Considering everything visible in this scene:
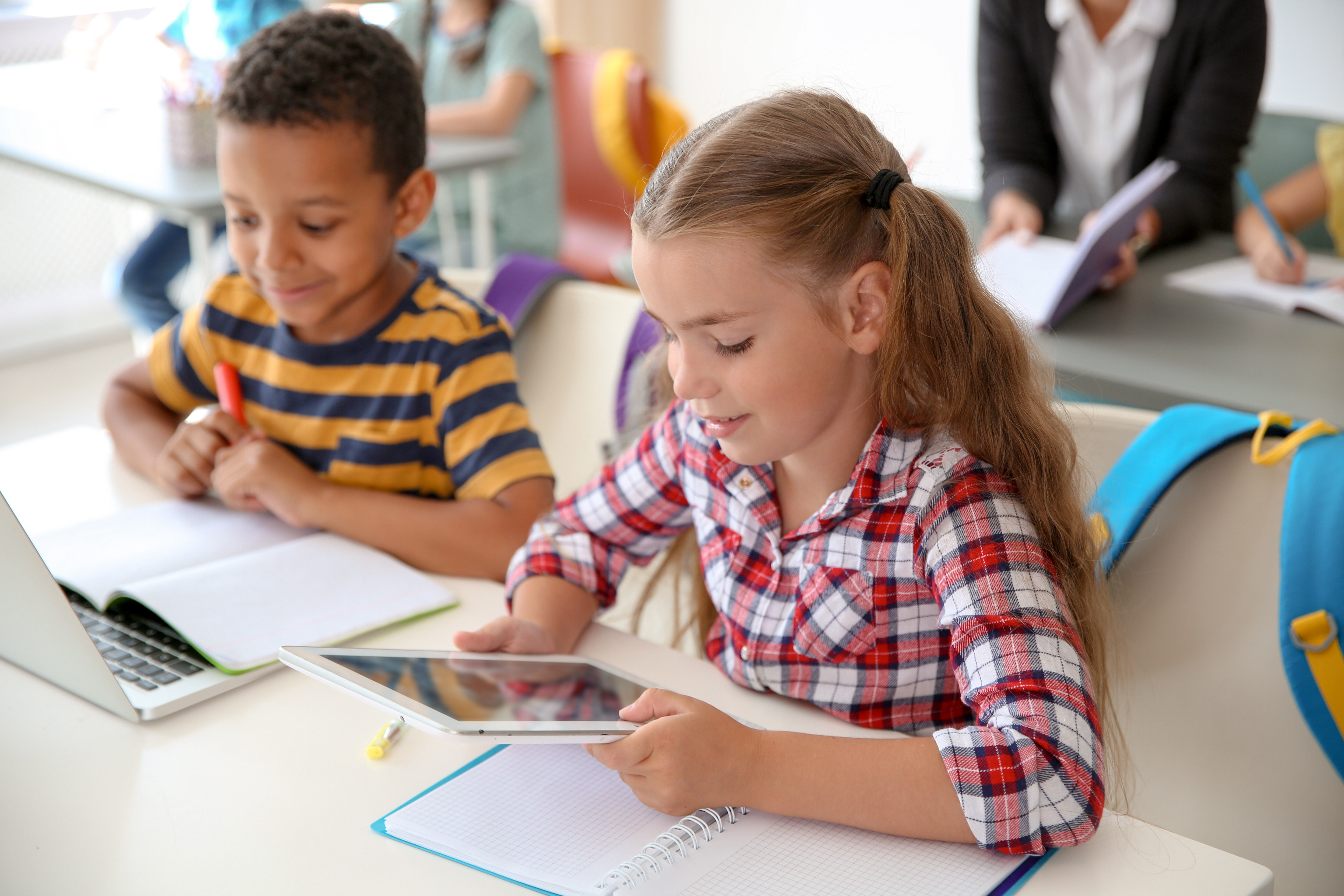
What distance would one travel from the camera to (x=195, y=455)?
117 centimetres

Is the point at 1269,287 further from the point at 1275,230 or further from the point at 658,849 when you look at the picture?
the point at 658,849

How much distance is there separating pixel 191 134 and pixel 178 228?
638 millimetres

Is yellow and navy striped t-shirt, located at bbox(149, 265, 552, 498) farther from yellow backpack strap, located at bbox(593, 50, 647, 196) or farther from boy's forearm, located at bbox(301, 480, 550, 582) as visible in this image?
yellow backpack strap, located at bbox(593, 50, 647, 196)

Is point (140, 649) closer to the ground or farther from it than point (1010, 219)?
closer to the ground

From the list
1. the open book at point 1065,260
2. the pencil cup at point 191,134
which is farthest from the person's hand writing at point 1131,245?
the pencil cup at point 191,134

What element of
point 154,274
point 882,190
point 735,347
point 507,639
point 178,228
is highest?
point 882,190

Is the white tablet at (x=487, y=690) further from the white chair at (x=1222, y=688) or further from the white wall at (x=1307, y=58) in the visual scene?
the white wall at (x=1307, y=58)

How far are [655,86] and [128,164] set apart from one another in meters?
2.57

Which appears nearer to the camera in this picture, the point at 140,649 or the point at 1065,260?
the point at 140,649

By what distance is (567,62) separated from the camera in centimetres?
315

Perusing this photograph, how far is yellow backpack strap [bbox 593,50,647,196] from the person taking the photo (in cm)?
292

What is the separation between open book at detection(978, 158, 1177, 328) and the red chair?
112 centimetres

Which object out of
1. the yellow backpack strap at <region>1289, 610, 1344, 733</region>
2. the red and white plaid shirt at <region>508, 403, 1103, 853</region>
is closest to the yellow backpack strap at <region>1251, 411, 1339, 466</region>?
the yellow backpack strap at <region>1289, 610, 1344, 733</region>

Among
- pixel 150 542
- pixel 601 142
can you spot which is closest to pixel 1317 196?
pixel 601 142
